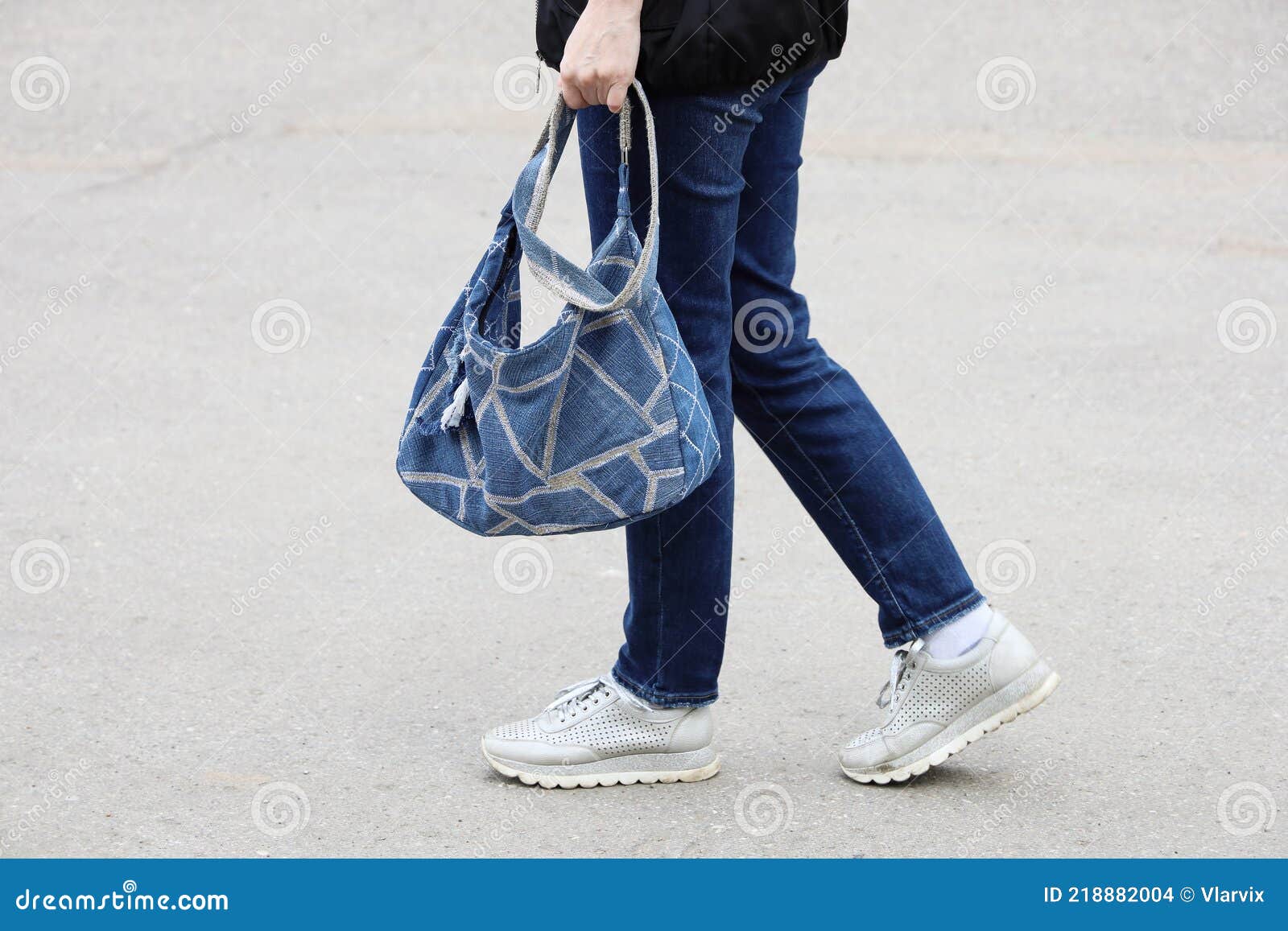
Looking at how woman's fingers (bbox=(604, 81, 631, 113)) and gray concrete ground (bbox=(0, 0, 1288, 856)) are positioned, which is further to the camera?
gray concrete ground (bbox=(0, 0, 1288, 856))

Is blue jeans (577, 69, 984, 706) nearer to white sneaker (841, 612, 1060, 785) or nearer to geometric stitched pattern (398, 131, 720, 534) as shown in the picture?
white sneaker (841, 612, 1060, 785)

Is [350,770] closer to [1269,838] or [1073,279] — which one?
[1269,838]

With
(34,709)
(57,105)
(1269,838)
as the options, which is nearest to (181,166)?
(57,105)

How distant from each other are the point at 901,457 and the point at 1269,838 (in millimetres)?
783

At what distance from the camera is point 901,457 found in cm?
246

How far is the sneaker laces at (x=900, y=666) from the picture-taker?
249cm

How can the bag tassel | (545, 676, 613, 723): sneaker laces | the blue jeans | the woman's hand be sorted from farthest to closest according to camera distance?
(545, 676, 613, 723): sneaker laces, the blue jeans, the bag tassel, the woman's hand

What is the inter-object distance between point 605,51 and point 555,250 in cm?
27

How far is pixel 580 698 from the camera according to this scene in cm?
262

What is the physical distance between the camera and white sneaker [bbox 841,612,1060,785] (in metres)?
2.45

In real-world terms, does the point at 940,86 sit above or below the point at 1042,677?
above

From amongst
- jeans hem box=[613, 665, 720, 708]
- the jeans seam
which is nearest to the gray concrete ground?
jeans hem box=[613, 665, 720, 708]

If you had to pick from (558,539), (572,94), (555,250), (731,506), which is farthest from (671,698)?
(558,539)

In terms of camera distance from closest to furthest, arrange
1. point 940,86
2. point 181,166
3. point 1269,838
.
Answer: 1. point 1269,838
2. point 181,166
3. point 940,86
